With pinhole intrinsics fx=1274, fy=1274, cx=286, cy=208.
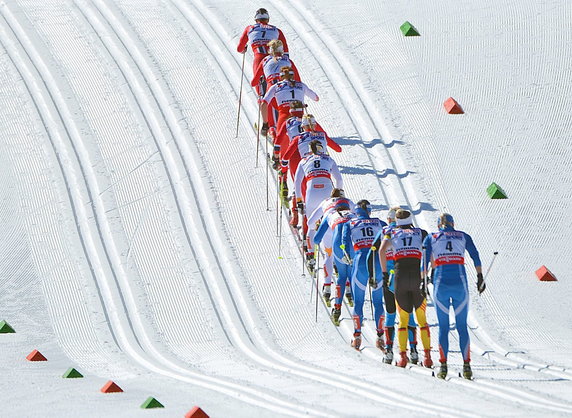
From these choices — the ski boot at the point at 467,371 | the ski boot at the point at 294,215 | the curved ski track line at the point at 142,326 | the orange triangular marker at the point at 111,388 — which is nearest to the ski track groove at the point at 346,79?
the ski boot at the point at 467,371

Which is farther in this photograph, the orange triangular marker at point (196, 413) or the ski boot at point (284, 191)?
the ski boot at point (284, 191)

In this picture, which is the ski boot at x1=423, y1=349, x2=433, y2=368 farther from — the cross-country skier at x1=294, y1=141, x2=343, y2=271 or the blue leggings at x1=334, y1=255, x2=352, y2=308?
the cross-country skier at x1=294, y1=141, x2=343, y2=271

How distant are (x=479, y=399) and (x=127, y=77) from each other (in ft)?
40.2

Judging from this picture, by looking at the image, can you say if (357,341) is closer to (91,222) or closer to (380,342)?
(380,342)

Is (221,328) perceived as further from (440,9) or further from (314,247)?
(440,9)

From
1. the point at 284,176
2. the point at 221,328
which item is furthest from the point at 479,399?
the point at 284,176

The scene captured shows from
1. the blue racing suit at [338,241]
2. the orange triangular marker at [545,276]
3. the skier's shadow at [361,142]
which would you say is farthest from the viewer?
the skier's shadow at [361,142]

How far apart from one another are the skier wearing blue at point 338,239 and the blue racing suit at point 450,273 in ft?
4.94

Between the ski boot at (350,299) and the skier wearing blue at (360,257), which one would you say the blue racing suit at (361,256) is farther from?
the ski boot at (350,299)

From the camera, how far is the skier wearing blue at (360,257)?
14.5 m

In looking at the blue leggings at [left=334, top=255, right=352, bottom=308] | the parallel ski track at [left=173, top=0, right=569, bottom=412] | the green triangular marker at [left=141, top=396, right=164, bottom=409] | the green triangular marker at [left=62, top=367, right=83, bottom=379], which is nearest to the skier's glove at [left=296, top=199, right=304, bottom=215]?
the blue leggings at [left=334, top=255, right=352, bottom=308]

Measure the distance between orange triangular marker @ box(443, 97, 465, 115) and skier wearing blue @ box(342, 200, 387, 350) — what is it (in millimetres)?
5993

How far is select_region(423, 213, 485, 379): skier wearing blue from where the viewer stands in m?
13.4

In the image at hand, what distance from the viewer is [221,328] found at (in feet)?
51.1
